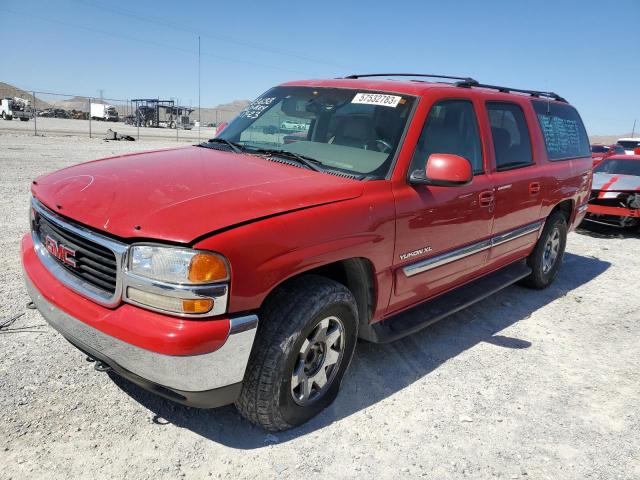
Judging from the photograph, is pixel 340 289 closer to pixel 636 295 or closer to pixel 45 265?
pixel 45 265

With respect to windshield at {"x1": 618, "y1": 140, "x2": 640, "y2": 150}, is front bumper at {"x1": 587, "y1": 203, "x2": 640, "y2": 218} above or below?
below

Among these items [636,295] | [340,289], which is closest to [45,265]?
[340,289]

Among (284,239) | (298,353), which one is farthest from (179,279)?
(298,353)

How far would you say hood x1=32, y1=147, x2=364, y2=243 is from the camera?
2.23 metres

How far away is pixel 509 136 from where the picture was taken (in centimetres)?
433

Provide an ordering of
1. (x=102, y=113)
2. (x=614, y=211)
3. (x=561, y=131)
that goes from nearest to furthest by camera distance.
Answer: (x=561, y=131) < (x=614, y=211) < (x=102, y=113)

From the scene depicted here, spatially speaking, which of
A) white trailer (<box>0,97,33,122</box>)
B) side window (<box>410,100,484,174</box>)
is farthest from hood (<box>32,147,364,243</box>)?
white trailer (<box>0,97,33,122</box>)

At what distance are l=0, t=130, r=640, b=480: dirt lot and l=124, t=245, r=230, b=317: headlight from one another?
0.85m

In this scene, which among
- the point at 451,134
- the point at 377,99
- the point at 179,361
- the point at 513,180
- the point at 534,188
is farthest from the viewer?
the point at 534,188

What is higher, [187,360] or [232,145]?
[232,145]

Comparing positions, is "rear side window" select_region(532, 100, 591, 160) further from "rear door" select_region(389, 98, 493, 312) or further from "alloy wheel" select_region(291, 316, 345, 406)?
"alloy wheel" select_region(291, 316, 345, 406)

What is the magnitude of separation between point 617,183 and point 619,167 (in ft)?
3.51

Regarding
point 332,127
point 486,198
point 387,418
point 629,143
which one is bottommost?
point 387,418

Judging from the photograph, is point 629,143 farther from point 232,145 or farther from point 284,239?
point 284,239
